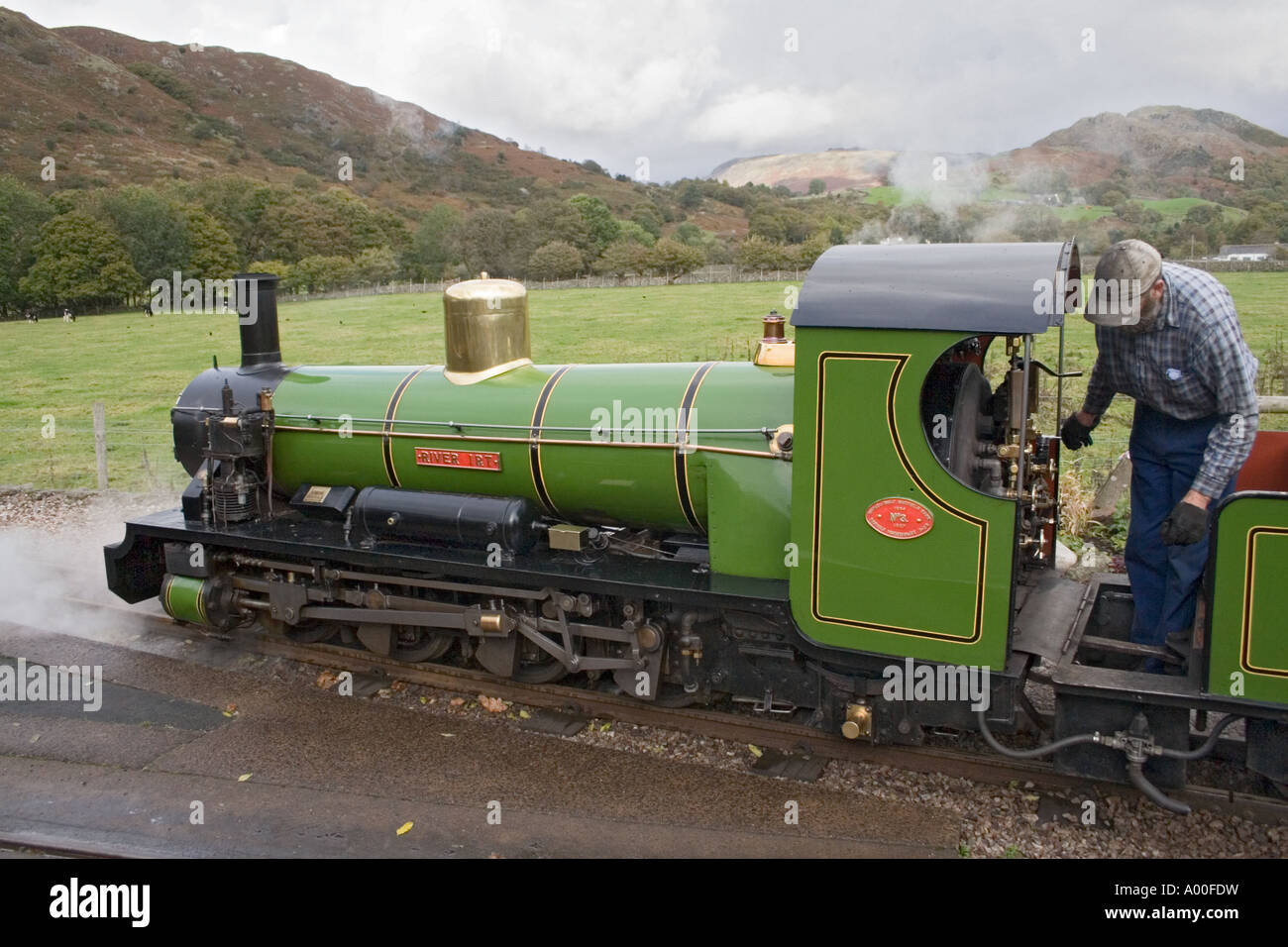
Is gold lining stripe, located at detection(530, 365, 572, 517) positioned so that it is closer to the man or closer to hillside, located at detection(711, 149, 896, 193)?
the man

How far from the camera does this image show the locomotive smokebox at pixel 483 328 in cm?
670

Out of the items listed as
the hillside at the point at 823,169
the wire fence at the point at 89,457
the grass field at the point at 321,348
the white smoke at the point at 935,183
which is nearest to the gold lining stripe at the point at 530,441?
the grass field at the point at 321,348

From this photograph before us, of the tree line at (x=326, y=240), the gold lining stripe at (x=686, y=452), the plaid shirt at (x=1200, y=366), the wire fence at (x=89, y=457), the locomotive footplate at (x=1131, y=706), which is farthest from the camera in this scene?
the tree line at (x=326, y=240)


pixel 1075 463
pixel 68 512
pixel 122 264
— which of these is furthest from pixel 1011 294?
pixel 122 264

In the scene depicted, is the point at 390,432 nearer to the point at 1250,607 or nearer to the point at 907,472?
the point at 907,472

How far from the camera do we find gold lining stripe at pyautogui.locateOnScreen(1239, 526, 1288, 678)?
412 centimetres

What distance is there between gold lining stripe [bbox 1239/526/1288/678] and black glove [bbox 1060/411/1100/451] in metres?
1.59

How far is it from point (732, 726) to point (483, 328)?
3.24 m

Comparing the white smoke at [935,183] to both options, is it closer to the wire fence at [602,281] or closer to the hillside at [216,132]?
the wire fence at [602,281]

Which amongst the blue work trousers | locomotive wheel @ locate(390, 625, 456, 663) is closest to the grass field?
the blue work trousers

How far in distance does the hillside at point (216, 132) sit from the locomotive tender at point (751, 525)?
5747 centimetres

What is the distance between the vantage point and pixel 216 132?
302ft

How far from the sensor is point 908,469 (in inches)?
180
